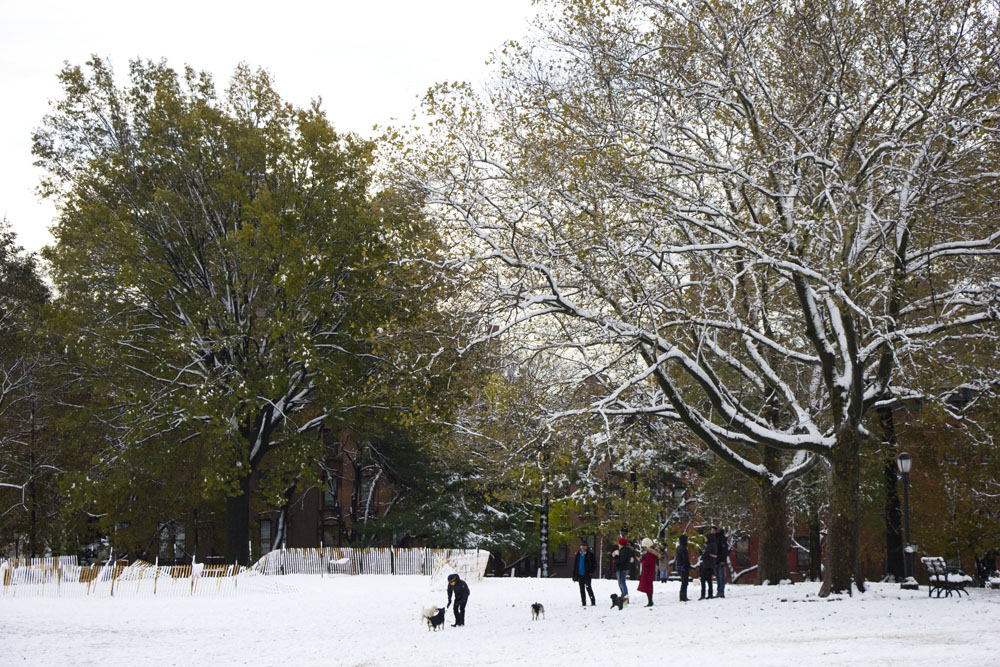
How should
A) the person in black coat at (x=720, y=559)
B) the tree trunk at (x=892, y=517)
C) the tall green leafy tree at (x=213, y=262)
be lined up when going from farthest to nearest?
the tall green leafy tree at (x=213, y=262)
the tree trunk at (x=892, y=517)
the person in black coat at (x=720, y=559)

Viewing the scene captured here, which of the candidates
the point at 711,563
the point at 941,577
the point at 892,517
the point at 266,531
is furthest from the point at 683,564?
the point at 266,531

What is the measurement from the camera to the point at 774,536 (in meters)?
26.2

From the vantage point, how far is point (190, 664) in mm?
15969

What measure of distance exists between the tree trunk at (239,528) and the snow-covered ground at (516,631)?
24.6 feet

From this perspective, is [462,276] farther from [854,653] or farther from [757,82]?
[854,653]

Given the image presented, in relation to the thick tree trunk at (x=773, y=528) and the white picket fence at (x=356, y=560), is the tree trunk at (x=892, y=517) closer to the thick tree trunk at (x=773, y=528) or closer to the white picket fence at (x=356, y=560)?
the thick tree trunk at (x=773, y=528)

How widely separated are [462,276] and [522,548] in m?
30.7

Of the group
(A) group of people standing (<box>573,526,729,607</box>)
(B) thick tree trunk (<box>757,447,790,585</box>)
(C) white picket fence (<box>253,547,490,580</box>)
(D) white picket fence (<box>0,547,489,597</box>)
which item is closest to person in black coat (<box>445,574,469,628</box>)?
(A) group of people standing (<box>573,526,729,607</box>)

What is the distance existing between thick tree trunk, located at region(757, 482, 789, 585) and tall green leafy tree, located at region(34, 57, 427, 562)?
14.9 meters

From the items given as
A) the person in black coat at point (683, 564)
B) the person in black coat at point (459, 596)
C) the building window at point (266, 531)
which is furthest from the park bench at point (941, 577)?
the building window at point (266, 531)

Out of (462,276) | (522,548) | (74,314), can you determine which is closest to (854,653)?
(462,276)

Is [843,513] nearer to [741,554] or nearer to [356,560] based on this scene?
[356,560]

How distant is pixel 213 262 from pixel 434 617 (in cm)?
2066

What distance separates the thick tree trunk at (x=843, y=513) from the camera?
20.0 meters
